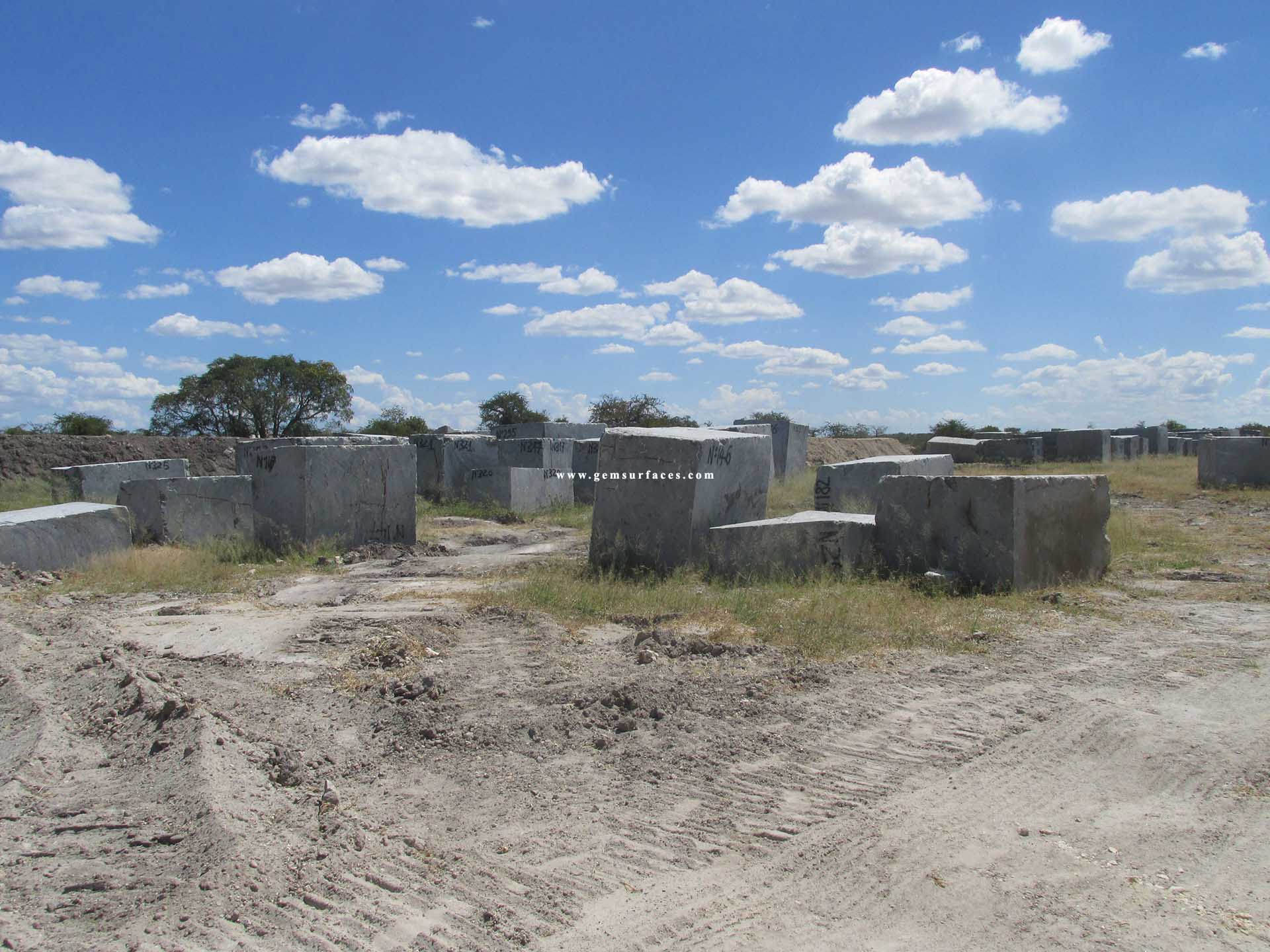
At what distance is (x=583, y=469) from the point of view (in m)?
16.4

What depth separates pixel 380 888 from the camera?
259 centimetres

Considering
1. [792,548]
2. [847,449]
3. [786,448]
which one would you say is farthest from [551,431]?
[847,449]

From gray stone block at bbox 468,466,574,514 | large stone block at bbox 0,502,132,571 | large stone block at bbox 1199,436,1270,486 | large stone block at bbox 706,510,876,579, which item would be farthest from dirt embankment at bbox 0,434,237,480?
large stone block at bbox 1199,436,1270,486

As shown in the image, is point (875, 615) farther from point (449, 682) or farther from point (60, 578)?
point (60, 578)

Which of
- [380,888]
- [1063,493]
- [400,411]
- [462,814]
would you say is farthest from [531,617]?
[400,411]

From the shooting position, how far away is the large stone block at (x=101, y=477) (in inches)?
470

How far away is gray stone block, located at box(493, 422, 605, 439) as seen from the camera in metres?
17.9

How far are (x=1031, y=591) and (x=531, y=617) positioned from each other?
3.91m

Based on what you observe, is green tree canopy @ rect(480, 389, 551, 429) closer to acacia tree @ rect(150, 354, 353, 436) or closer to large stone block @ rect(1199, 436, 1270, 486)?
acacia tree @ rect(150, 354, 353, 436)

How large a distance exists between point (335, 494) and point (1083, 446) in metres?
20.9

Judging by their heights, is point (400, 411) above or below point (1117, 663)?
above

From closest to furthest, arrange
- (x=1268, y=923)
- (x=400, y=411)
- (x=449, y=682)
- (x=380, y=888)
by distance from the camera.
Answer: (x=1268, y=923) < (x=380, y=888) < (x=449, y=682) < (x=400, y=411)

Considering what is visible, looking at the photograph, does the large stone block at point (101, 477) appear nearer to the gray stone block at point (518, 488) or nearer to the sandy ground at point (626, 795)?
the gray stone block at point (518, 488)

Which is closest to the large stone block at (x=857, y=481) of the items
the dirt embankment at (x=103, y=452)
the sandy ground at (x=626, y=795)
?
the sandy ground at (x=626, y=795)
